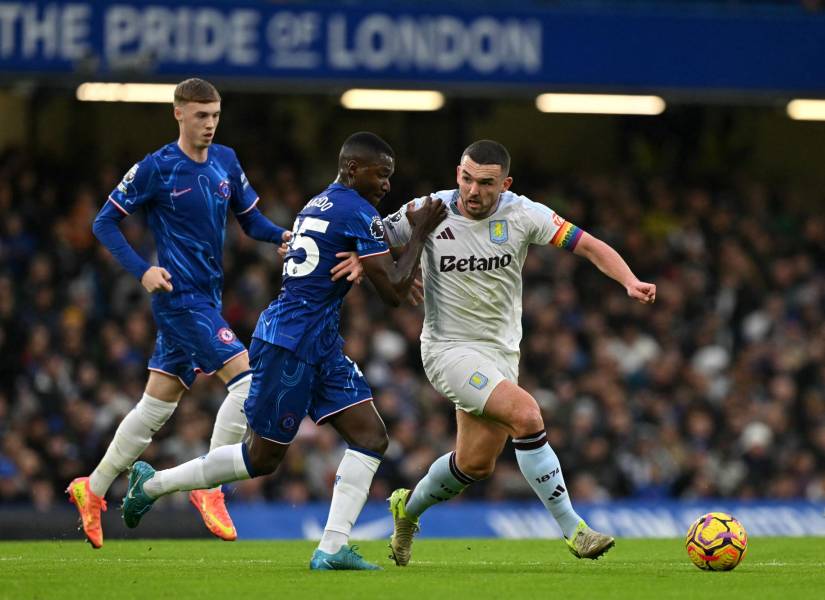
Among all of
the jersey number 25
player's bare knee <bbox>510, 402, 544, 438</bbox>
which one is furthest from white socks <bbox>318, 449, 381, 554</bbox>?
the jersey number 25

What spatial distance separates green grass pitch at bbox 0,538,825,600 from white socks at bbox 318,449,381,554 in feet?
0.83

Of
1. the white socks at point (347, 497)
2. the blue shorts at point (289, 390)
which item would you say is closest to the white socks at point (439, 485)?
the white socks at point (347, 497)

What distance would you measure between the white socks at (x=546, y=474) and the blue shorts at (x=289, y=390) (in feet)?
3.32

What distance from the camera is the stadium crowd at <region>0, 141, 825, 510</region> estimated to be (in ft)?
55.4

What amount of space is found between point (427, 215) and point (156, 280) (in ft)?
5.37

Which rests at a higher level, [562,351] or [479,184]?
[479,184]

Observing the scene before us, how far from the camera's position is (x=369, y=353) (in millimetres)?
18453

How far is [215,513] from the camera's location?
9.95 metres

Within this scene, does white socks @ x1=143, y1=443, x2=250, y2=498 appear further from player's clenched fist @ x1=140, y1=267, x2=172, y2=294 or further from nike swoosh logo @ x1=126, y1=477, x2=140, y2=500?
player's clenched fist @ x1=140, y1=267, x2=172, y2=294

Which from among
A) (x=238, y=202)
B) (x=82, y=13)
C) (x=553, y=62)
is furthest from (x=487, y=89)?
(x=238, y=202)

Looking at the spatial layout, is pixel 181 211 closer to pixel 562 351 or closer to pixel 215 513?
pixel 215 513

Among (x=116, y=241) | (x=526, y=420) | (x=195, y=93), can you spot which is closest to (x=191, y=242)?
(x=116, y=241)

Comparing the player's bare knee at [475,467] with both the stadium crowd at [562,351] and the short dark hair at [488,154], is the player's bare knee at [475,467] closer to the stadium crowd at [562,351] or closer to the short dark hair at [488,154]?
the short dark hair at [488,154]

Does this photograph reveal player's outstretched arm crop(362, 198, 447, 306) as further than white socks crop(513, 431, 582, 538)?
No
